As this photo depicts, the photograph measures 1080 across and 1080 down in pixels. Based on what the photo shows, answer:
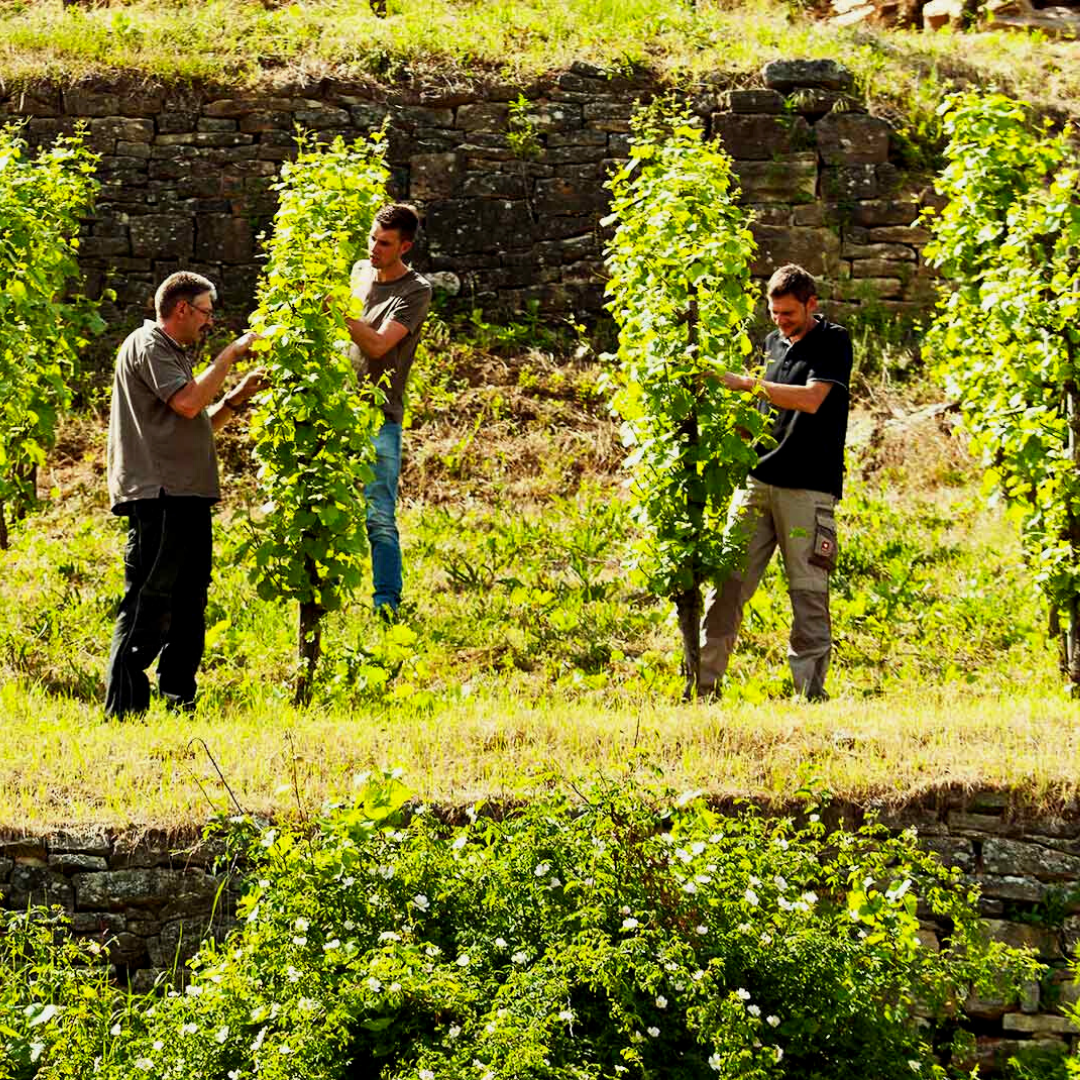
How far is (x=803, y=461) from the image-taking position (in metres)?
6.66

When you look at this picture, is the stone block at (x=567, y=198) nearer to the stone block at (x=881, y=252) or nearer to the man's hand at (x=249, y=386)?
the stone block at (x=881, y=252)

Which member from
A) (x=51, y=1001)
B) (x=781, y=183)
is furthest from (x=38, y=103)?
(x=51, y=1001)

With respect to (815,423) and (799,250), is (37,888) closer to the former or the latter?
(815,423)

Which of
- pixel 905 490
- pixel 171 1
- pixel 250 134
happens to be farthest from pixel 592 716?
pixel 171 1

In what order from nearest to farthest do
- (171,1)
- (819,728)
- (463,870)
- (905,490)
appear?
(463,870) → (819,728) → (905,490) → (171,1)

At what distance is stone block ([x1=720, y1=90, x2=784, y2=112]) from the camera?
11.3 meters

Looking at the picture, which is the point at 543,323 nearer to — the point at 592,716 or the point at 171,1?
the point at 171,1

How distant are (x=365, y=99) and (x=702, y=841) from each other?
25.6 feet

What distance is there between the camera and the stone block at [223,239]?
10.9 meters

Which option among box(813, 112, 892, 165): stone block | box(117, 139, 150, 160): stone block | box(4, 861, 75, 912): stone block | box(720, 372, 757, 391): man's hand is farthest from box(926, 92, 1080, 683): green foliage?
box(117, 139, 150, 160): stone block

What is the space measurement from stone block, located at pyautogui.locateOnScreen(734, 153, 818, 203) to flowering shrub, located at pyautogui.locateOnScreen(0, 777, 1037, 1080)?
6.87 meters

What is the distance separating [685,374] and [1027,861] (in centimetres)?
244

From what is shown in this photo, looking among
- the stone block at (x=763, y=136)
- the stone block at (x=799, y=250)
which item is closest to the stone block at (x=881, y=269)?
the stone block at (x=799, y=250)

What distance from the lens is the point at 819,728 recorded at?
19.0 feet
